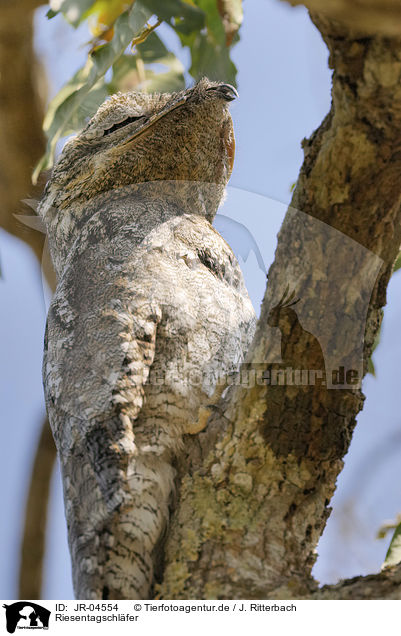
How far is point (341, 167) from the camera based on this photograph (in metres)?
A: 1.71

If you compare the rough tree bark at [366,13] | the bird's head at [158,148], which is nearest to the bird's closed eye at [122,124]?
the bird's head at [158,148]

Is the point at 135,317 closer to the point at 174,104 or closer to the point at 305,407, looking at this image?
the point at 305,407

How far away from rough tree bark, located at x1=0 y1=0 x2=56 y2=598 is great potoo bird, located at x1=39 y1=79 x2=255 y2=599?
1.02 m

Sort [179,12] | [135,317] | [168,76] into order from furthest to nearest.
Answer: [168,76] < [179,12] < [135,317]

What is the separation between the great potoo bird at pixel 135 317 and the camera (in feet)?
6.05

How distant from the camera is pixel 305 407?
1927mm

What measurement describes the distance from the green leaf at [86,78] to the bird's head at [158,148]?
1.05ft

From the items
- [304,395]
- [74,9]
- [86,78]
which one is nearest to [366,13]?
[304,395]

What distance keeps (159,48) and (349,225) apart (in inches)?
102

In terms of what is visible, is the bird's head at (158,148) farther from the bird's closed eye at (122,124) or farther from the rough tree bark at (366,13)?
the rough tree bark at (366,13)

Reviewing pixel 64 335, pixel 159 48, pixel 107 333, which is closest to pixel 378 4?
pixel 107 333

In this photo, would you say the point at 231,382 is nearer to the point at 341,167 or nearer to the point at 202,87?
the point at 341,167
